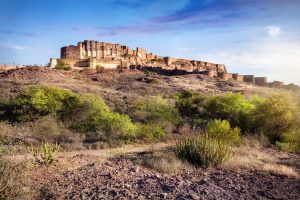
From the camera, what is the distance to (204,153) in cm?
898

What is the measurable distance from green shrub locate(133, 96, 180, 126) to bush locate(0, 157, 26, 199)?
417 inches

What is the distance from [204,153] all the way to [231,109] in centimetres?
913

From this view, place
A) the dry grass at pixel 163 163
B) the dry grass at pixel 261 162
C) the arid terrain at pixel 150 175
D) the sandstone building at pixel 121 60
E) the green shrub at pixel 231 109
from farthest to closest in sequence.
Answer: the sandstone building at pixel 121 60, the green shrub at pixel 231 109, the dry grass at pixel 261 162, the dry grass at pixel 163 163, the arid terrain at pixel 150 175

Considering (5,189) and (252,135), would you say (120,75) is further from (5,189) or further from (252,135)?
(5,189)

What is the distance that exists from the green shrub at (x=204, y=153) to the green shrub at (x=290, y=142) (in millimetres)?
3839

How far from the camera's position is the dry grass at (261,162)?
28.2 ft

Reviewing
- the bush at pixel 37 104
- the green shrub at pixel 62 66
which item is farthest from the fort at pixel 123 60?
the bush at pixel 37 104

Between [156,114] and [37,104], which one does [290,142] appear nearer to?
[156,114]

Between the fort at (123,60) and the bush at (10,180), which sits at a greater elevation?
the fort at (123,60)

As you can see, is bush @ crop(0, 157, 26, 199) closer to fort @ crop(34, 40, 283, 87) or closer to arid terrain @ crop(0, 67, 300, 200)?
arid terrain @ crop(0, 67, 300, 200)

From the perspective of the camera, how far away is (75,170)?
8180 mm

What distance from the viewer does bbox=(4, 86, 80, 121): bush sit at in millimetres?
18219

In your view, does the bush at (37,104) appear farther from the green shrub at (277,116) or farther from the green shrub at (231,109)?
the green shrub at (277,116)

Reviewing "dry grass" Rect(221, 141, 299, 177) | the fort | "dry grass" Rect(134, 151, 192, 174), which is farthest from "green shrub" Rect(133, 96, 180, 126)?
the fort
